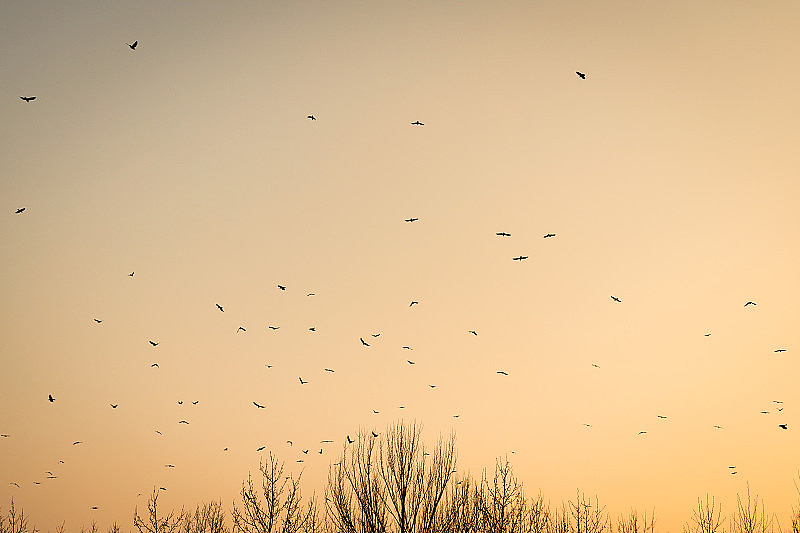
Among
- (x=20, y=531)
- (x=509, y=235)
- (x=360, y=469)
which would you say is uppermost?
(x=509, y=235)

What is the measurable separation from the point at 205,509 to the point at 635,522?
21420 millimetres

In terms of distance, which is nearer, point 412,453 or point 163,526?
point 412,453

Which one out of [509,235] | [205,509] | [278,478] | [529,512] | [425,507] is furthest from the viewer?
[205,509]

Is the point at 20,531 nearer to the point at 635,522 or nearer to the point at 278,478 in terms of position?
the point at 278,478

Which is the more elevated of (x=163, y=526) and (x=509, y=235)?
(x=509, y=235)

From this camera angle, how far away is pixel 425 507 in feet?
98.9

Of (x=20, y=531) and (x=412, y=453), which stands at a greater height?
(x=412, y=453)

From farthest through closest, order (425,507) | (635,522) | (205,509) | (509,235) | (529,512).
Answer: (205,509) < (635,522) < (529,512) < (425,507) < (509,235)

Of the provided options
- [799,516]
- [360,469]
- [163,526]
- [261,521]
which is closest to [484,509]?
[360,469]

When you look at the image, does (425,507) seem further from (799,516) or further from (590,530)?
(799,516)

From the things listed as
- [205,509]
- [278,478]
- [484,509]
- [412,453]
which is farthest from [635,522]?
[205,509]

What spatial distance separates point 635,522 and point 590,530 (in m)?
3.42

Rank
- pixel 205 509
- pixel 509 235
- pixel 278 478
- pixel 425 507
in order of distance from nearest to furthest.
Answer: pixel 509 235 < pixel 425 507 < pixel 278 478 < pixel 205 509

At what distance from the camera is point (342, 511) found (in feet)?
101
